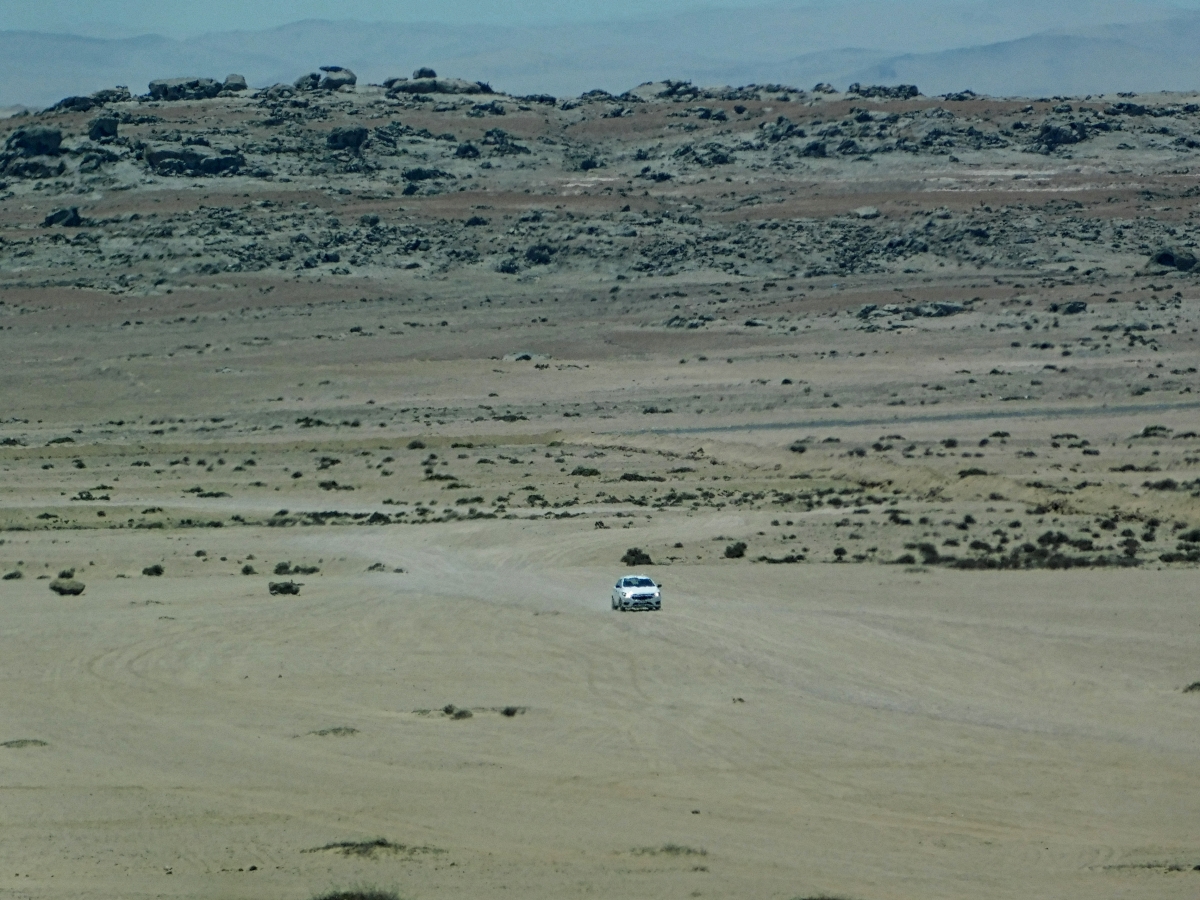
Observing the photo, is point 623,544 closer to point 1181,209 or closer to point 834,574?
point 834,574

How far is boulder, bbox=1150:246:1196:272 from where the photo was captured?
102125 mm

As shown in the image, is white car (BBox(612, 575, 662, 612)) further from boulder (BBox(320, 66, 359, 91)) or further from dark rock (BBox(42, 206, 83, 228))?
boulder (BBox(320, 66, 359, 91))

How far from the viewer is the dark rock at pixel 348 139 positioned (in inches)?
5281

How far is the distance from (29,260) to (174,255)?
8.63m

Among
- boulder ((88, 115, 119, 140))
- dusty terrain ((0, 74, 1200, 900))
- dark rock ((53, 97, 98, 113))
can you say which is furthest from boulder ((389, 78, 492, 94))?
boulder ((88, 115, 119, 140))

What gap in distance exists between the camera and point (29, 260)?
109625mm

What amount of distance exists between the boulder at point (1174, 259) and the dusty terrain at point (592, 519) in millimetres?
280

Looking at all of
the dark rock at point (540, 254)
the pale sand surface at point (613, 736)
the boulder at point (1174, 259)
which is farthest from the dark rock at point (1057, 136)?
the pale sand surface at point (613, 736)

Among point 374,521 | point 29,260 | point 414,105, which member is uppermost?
point 414,105

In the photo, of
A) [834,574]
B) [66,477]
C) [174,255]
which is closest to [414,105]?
[174,255]

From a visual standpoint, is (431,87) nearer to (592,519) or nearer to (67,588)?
(592,519)

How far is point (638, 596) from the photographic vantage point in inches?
1203

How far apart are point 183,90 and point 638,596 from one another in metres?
133

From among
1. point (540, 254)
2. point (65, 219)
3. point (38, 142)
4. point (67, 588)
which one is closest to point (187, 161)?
point (38, 142)
